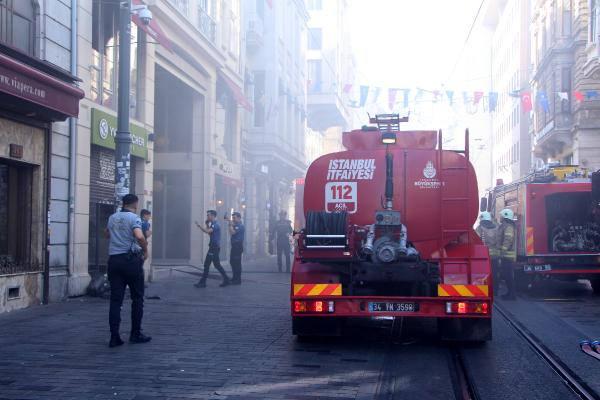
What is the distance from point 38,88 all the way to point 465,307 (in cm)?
700

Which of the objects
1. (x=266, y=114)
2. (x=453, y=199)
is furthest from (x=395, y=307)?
(x=266, y=114)

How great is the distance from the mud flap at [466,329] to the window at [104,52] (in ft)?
29.5

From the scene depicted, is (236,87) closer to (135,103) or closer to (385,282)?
(135,103)

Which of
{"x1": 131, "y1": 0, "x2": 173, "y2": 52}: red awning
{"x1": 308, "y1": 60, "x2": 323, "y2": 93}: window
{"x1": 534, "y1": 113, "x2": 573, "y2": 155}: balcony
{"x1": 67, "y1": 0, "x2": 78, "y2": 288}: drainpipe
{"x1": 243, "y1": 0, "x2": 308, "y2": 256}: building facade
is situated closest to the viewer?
{"x1": 67, "y1": 0, "x2": 78, "y2": 288}: drainpipe

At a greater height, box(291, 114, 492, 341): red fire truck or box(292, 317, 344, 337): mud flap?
box(291, 114, 492, 341): red fire truck

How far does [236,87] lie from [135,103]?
815 centimetres

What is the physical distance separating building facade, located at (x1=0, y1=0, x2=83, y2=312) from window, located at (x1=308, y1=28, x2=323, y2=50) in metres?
34.6

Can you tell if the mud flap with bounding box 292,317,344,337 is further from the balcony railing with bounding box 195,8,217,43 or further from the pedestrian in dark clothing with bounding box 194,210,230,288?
the balcony railing with bounding box 195,8,217,43

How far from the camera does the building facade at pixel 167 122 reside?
1386cm

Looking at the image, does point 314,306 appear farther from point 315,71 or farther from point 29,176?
point 315,71

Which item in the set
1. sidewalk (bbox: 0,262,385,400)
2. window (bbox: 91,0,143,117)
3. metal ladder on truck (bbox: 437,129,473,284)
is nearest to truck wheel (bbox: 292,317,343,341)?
sidewalk (bbox: 0,262,385,400)

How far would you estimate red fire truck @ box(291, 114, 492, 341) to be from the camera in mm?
7801

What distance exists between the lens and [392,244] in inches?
306

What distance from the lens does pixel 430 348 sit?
26.9ft
